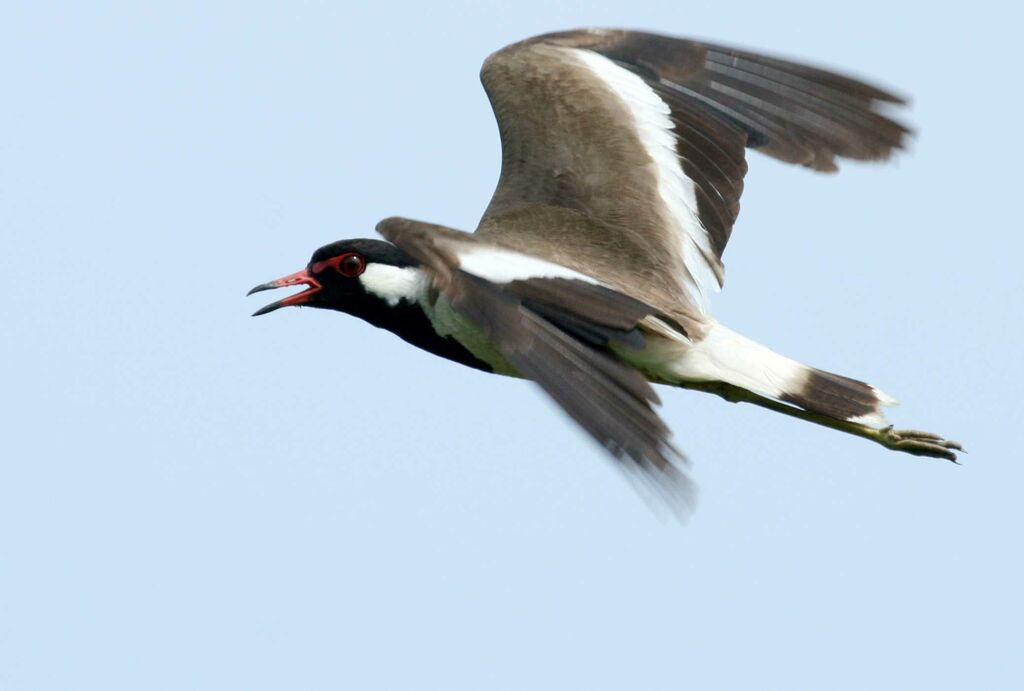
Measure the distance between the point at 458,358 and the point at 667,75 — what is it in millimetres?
2298

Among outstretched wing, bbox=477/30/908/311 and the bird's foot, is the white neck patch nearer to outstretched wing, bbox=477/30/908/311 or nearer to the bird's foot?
outstretched wing, bbox=477/30/908/311

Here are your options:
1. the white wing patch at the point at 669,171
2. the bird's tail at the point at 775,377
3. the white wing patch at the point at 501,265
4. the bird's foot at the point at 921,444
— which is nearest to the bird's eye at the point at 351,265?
the white wing patch at the point at 501,265

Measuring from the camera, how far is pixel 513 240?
27.6 ft

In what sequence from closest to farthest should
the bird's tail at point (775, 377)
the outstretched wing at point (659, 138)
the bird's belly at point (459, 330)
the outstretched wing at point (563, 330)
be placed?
1. the outstretched wing at point (563, 330)
2. the bird's belly at point (459, 330)
3. the bird's tail at point (775, 377)
4. the outstretched wing at point (659, 138)

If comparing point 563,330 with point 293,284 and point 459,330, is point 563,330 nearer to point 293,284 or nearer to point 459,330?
point 459,330

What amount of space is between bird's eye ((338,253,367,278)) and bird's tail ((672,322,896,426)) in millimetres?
1455

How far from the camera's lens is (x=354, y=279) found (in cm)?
806

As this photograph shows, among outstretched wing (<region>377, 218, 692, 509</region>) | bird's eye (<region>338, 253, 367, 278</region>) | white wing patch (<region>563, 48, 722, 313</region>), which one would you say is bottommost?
outstretched wing (<region>377, 218, 692, 509</region>)

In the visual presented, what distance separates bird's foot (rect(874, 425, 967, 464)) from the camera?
332 inches

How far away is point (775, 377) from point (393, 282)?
68.6 inches

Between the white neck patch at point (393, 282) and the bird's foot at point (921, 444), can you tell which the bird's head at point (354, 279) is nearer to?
the white neck patch at point (393, 282)

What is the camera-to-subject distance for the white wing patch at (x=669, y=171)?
8758mm

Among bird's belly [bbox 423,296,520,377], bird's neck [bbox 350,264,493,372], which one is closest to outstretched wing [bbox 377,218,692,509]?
bird's belly [bbox 423,296,520,377]

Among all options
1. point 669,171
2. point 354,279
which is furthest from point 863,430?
point 354,279
